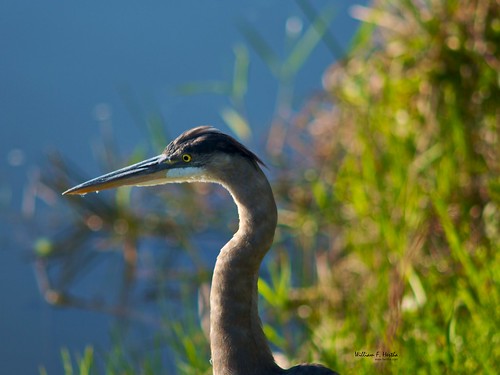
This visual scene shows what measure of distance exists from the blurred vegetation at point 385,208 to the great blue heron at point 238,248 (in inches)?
20.2

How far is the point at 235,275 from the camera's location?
6.51 feet

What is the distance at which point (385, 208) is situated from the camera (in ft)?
10.3

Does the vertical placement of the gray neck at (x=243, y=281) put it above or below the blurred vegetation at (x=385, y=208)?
above

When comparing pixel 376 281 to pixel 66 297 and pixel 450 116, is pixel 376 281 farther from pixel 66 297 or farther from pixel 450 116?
pixel 66 297

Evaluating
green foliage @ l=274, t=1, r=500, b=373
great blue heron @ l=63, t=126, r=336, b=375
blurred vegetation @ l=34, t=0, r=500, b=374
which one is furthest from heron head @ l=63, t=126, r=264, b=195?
green foliage @ l=274, t=1, r=500, b=373

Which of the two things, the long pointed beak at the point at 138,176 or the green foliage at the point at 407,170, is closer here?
the long pointed beak at the point at 138,176

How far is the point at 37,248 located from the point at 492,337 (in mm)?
2775

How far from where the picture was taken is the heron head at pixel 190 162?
1.99 m

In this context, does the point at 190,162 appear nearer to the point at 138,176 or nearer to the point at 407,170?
the point at 138,176

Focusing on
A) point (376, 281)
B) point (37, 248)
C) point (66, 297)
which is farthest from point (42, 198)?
point (376, 281)

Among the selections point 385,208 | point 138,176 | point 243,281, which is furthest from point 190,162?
point 385,208

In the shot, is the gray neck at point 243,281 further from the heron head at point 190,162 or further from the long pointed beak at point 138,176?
the long pointed beak at point 138,176

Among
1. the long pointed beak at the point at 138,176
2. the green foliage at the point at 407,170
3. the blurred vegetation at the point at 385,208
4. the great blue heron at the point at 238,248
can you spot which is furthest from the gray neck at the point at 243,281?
the green foliage at the point at 407,170

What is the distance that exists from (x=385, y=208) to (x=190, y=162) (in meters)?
1.24
